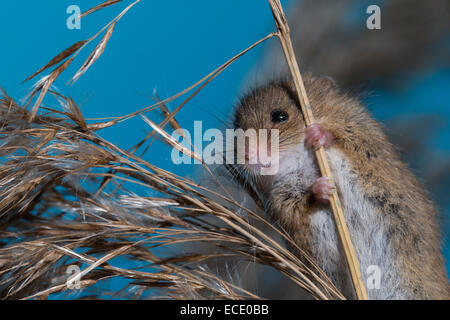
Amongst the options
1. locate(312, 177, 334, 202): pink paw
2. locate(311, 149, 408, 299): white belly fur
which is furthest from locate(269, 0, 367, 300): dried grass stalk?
locate(311, 149, 408, 299): white belly fur

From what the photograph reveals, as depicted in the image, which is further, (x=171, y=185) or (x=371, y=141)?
(x=371, y=141)

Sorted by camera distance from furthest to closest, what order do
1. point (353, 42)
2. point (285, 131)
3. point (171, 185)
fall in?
point (353, 42)
point (285, 131)
point (171, 185)

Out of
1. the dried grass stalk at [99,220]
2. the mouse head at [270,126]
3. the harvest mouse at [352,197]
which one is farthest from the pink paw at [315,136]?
the dried grass stalk at [99,220]

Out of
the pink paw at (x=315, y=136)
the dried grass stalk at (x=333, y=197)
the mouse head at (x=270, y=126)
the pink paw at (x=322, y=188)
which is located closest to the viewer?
the dried grass stalk at (x=333, y=197)

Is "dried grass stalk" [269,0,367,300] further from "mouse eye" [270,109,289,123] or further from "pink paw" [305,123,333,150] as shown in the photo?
"mouse eye" [270,109,289,123]

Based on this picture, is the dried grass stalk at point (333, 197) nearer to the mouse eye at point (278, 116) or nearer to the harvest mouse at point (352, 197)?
the harvest mouse at point (352, 197)

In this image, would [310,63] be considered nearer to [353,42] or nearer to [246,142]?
[353,42]

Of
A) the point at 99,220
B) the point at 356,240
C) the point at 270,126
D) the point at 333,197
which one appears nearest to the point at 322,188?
the point at 333,197
